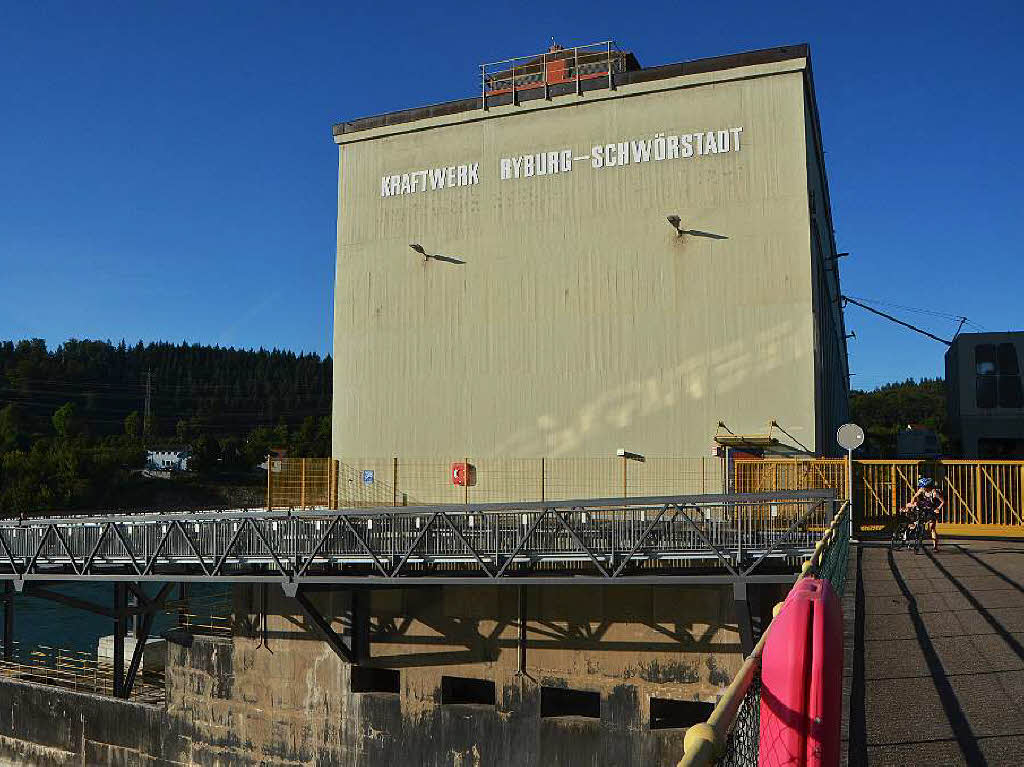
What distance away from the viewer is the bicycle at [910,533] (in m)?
18.6

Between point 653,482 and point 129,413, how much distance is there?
→ 505 feet

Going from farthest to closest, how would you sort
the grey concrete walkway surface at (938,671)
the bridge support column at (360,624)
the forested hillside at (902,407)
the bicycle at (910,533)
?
1. the forested hillside at (902,407)
2. the bridge support column at (360,624)
3. the bicycle at (910,533)
4. the grey concrete walkway surface at (938,671)

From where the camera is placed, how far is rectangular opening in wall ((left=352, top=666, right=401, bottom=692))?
2012 cm

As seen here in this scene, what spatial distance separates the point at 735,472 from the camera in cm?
2427

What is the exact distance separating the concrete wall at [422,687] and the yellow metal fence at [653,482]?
22.4 feet

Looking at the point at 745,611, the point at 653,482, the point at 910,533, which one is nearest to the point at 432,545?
the point at 745,611

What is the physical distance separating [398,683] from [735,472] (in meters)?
10.8

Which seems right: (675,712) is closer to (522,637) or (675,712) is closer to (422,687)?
(522,637)

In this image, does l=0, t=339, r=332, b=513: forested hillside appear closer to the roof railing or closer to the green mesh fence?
the roof railing

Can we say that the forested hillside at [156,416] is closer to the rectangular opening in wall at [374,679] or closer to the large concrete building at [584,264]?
the large concrete building at [584,264]

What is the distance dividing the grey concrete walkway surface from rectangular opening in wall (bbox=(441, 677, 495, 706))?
8.96 m

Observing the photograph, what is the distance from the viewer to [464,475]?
92.5 ft

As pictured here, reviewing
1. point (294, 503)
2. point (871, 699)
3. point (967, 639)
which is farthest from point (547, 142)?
point (871, 699)

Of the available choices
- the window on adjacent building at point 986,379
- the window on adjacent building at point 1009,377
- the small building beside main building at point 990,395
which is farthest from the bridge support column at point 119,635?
the window on adjacent building at point 1009,377
